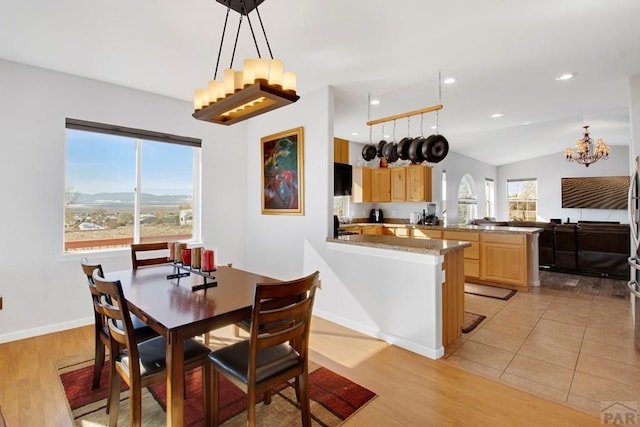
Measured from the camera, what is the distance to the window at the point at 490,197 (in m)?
10.4

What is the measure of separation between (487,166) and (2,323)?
11.6m

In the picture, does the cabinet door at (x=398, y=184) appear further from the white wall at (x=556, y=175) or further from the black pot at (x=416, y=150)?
the white wall at (x=556, y=175)

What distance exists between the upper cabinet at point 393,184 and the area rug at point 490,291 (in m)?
2.04

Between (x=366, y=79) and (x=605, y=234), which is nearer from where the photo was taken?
(x=366, y=79)

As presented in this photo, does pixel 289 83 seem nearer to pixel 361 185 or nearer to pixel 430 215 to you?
pixel 361 185

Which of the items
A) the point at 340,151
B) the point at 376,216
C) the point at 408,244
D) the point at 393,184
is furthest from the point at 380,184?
the point at 408,244

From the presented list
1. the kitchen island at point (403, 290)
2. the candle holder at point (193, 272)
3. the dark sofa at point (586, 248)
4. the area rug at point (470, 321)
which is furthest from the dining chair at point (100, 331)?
the dark sofa at point (586, 248)

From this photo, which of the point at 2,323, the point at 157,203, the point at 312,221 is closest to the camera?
the point at 2,323

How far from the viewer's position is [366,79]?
10.8 feet

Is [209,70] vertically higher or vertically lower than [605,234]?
higher

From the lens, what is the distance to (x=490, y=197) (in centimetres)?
1071

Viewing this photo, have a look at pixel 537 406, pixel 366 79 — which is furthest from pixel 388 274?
pixel 366 79

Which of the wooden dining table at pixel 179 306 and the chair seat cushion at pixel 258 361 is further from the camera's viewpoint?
the chair seat cushion at pixel 258 361

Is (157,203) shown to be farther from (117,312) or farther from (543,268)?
(543,268)
